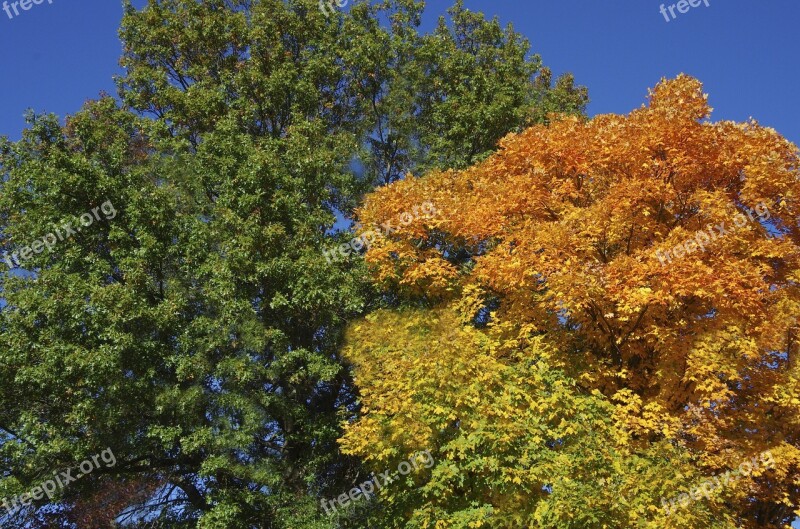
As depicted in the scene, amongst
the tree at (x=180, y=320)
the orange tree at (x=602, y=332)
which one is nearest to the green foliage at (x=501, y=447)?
the orange tree at (x=602, y=332)

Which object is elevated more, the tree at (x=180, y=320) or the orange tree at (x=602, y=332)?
the tree at (x=180, y=320)

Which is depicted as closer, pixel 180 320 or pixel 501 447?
pixel 501 447

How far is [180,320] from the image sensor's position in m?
16.8

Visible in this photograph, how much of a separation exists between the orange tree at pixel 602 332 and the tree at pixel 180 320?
6.62ft

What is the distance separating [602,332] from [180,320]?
9.85m

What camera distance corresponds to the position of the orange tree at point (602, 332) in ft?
44.8

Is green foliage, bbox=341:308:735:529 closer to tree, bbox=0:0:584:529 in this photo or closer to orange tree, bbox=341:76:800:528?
orange tree, bbox=341:76:800:528

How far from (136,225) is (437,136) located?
33.7 feet

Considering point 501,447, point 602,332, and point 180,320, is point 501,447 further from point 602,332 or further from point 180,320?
point 180,320

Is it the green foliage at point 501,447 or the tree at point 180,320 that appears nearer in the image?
the green foliage at point 501,447

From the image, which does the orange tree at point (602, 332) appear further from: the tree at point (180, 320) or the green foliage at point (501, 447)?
the tree at point (180, 320)

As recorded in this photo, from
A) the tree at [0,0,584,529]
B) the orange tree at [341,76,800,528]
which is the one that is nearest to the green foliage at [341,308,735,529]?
the orange tree at [341,76,800,528]

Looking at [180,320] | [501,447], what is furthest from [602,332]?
[180,320]

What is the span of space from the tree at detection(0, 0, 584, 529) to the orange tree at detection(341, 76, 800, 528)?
6.62ft
